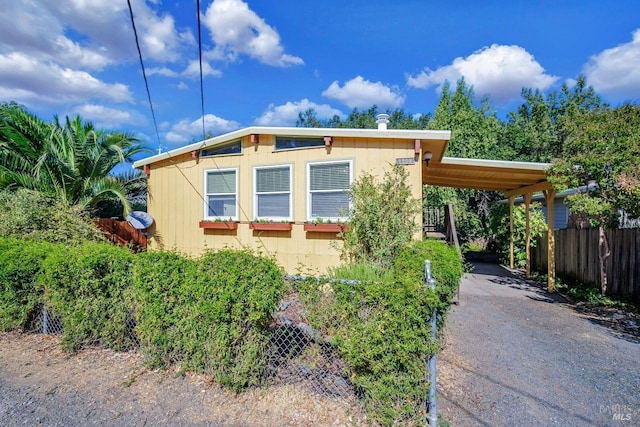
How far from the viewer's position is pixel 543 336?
462 centimetres

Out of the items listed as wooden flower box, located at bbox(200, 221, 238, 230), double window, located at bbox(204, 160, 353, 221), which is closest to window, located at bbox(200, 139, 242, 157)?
double window, located at bbox(204, 160, 353, 221)

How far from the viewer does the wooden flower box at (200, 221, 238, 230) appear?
7.26 m

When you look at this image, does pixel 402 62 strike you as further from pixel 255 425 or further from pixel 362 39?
pixel 255 425

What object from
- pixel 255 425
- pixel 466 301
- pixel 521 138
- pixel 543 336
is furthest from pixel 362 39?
pixel 521 138

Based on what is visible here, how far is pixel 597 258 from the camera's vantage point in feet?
22.5

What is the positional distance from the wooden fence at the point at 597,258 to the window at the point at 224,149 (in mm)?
7883

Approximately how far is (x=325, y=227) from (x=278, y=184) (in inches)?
59.7

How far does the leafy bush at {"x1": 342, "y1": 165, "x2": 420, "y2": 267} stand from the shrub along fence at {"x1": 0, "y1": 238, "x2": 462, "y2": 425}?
1.43m

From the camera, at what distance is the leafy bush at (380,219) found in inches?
197

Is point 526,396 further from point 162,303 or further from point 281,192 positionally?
point 281,192

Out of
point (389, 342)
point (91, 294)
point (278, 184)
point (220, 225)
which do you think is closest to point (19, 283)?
point (91, 294)

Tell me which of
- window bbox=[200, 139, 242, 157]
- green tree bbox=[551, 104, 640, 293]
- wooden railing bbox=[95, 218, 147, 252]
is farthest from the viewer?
wooden railing bbox=[95, 218, 147, 252]

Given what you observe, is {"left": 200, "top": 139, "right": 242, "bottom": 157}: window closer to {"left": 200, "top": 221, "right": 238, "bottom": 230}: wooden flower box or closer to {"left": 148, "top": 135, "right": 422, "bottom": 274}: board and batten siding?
{"left": 148, "top": 135, "right": 422, "bottom": 274}: board and batten siding

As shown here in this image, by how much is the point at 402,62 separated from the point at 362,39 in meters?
6.16
